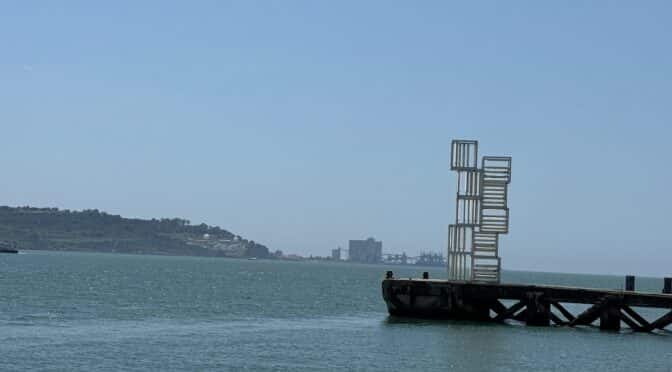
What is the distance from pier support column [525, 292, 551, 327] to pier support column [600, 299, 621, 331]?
290 cm

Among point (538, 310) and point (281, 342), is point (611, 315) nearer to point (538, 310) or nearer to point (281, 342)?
point (538, 310)

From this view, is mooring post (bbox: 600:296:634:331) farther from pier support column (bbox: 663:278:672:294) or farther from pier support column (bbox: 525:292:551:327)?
pier support column (bbox: 663:278:672:294)

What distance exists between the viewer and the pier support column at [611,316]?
189ft

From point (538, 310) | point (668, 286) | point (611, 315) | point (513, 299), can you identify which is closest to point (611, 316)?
point (611, 315)

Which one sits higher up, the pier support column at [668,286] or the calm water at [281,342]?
the pier support column at [668,286]

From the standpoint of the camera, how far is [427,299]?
6012 centimetres

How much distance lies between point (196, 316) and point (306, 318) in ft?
20.1

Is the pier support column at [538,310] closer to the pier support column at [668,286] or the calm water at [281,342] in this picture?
the calm water at [281,342]

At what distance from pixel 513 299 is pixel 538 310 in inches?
60.5

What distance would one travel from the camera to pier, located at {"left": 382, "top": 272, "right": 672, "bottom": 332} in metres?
57.8

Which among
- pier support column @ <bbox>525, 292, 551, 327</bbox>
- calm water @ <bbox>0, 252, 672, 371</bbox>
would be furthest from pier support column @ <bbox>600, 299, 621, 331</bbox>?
pier support column @ <bbox>525, 292, 551, 327</bbox>

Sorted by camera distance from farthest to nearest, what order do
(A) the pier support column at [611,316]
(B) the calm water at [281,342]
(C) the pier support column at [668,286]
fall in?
(C) the pier support column at [668,286]
(A) the pier support column at [611,316]
(B) the calm water at [281,342]

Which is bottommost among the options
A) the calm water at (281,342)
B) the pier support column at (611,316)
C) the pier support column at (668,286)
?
the calm water at (281,342)

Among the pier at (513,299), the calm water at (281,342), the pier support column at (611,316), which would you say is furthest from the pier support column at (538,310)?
the pier support column at (611,316)
